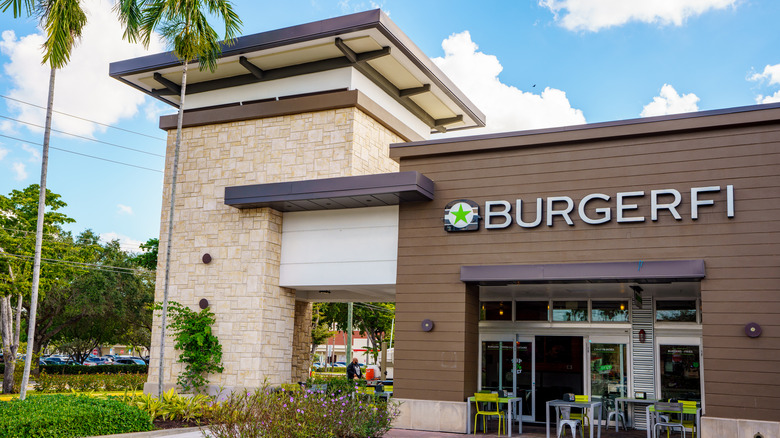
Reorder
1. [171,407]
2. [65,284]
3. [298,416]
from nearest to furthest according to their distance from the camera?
[298,416] < [171,407] < [65,284]

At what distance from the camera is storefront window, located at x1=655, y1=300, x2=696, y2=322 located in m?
15.6

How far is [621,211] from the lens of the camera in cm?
1331

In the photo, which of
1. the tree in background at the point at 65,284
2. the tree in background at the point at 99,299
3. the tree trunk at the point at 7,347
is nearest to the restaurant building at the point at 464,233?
the tree in background at the point at 65,284

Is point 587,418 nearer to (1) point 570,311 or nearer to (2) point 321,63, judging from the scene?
(1) point 570,311

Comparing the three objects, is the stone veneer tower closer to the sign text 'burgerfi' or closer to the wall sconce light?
the sign text 'burgerfi'

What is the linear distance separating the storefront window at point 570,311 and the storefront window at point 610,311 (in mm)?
213

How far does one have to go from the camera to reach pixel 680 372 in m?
15.3

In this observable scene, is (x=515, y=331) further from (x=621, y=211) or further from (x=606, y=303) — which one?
(x=621, y=211)

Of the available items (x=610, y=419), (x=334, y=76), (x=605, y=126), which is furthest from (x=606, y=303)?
(x=334, y=76)

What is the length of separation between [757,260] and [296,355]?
1282cm

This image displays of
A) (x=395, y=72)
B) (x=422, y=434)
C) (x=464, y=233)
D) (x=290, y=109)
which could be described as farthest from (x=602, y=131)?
(x=290, y=109)

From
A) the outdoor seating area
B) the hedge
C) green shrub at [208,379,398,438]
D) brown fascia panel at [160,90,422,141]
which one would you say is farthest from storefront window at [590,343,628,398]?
the hedge

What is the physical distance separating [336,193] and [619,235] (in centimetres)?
A: 628

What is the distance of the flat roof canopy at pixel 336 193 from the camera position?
14664mm
